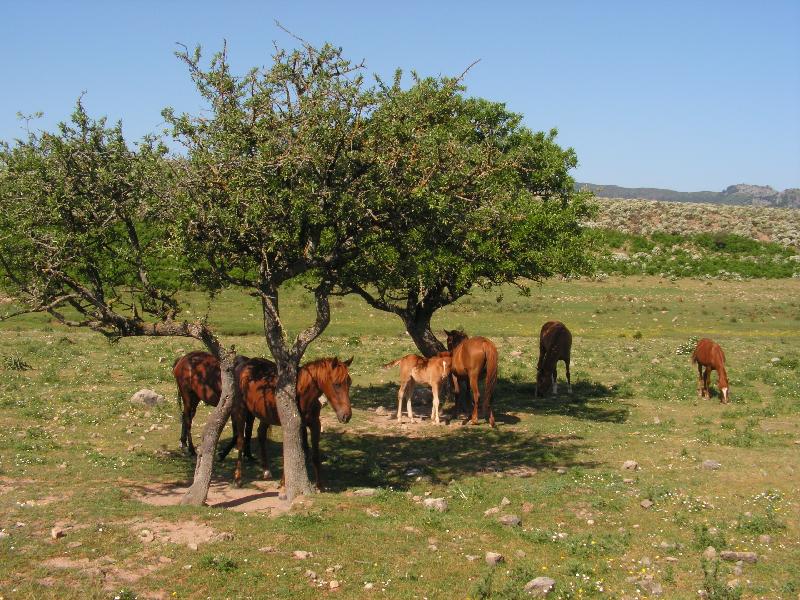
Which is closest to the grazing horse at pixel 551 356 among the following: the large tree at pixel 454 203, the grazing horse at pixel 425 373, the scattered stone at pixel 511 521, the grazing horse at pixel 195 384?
the large tree at pixel 454 203

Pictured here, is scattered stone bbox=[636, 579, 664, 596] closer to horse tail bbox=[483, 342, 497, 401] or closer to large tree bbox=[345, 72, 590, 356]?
large tree bbox=[345, 72, 590, 356]

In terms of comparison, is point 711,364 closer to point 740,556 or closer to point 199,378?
point 740,556

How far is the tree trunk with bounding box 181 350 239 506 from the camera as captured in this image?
543 inches

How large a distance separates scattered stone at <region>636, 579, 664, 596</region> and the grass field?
0.08ft

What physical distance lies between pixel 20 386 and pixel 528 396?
15.6 meters

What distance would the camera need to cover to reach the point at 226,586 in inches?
396

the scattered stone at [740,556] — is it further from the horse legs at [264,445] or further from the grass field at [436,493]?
the horse legs at [264,445]

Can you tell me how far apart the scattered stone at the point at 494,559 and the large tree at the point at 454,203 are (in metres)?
5.71

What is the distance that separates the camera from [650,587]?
1022 cm

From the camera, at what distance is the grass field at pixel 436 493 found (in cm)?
1038

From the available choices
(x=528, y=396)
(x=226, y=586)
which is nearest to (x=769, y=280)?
(x=528, y=396)

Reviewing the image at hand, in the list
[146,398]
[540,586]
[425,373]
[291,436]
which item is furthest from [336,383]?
[146,398]

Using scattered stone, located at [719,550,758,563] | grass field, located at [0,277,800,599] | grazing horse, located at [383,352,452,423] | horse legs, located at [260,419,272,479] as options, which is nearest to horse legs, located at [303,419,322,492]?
grass field, located at [0,277,800,599]

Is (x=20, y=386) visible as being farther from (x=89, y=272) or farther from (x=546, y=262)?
(x=546, y=262)
